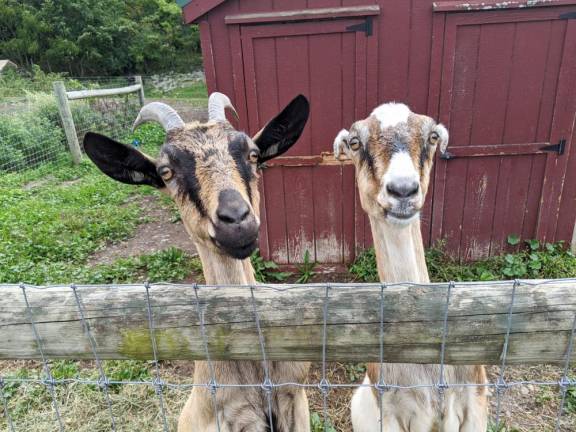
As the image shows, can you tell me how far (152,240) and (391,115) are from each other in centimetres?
519

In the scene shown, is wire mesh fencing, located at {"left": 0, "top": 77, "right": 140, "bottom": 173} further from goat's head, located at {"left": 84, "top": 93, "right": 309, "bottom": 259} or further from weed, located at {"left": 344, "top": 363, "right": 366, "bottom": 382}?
weed, located at {"left": 344, "top": 363, "right": 366, "bottom": 382}

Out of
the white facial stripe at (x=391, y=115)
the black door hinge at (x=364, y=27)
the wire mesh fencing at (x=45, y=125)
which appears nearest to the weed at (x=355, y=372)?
the white facial stripe at (x=391, y=115)

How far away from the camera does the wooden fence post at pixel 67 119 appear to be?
34.0 feet

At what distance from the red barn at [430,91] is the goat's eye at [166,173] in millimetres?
2940

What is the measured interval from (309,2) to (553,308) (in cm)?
431

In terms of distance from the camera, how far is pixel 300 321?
4.96 ft

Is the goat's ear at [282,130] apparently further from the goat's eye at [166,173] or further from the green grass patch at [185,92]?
the green grass patch at [185,92]

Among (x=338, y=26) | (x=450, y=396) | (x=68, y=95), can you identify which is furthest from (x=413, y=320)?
(x=68, y=95)

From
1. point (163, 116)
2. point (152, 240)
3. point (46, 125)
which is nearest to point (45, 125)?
point (46, 125)

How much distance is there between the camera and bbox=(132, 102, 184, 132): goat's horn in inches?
106

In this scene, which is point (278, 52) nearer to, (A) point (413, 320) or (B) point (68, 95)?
(A) point (413, 320)

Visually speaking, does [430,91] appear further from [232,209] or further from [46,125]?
[46,125]

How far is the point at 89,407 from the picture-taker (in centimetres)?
368

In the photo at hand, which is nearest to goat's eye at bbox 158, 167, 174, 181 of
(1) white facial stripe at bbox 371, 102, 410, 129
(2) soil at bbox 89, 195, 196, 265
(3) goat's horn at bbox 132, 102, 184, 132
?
(3) goat's horn at bbox 132, 102, 184, 132
